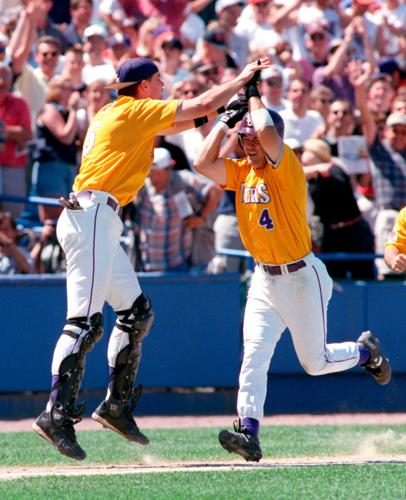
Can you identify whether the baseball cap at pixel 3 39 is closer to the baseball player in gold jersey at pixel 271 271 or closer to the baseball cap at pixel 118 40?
the baseball cap at pixel 118 40

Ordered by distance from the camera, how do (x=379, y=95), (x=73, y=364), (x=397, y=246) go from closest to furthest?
(x=73, y=364), (x=397, y=246), (x=379, y=95)

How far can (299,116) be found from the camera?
465 inches

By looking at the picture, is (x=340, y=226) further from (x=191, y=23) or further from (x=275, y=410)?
(x=191, y=23)

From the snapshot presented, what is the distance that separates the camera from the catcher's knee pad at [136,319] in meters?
7.16

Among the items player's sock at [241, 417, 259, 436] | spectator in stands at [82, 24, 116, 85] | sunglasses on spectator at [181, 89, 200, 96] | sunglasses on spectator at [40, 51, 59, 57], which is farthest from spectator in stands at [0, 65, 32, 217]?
player's sock at [241, 417, 259, 436]

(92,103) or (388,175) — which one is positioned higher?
(92,103)

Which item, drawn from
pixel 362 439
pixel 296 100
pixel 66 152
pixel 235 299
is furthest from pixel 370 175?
pixel 362 439

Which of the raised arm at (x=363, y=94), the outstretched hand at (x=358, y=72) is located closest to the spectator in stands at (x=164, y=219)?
the raised arm at (x=363, y=94)

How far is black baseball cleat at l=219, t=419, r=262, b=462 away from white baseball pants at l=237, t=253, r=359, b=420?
119 mm

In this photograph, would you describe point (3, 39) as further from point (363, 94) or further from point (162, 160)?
point (363, 94)

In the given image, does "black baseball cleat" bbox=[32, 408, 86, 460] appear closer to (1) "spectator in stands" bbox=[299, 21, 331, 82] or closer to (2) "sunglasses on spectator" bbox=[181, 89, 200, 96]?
(2) "sunglasses on spectator" bbox=[181, 89, 200, 96]

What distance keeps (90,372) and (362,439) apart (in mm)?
2924

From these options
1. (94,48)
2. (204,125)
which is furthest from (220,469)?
(94,48)

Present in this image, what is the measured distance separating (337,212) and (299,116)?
1.66 metres
